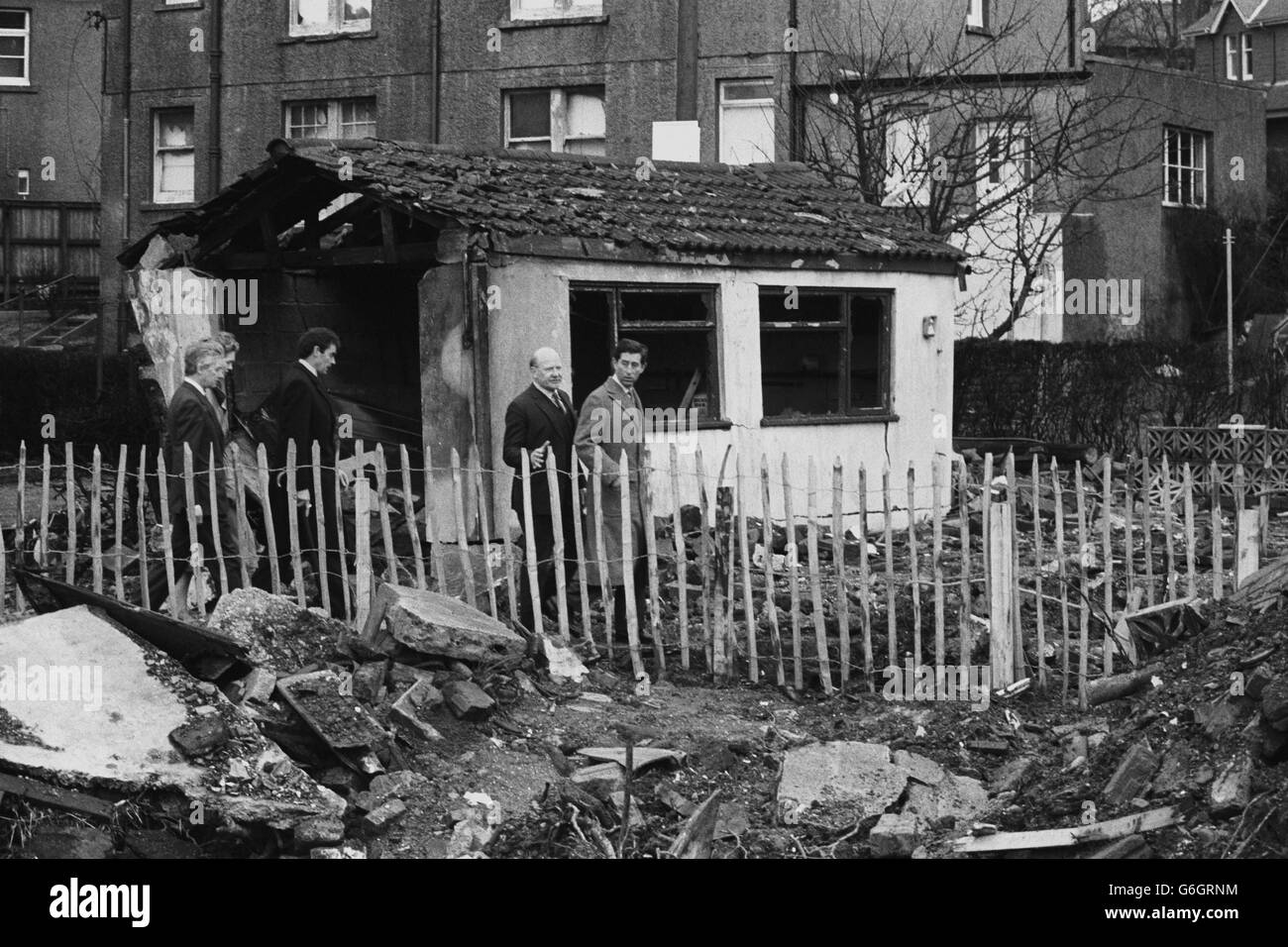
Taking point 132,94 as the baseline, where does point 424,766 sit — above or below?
below

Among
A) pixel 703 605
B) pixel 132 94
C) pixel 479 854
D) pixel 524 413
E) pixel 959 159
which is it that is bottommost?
pixel 479 854

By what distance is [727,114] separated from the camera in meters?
27.0

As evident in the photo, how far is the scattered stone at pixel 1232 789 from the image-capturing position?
7.00m

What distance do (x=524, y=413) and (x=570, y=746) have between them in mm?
2781

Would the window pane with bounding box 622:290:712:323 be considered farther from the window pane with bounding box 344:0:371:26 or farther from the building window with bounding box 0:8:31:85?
the building window with bounding box 0:8:31:85

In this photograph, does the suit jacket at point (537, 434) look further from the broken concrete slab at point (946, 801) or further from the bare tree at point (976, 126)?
the bare tree at point (976, 126)

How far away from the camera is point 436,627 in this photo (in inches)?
353

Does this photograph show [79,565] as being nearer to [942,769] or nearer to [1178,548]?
[942,769]

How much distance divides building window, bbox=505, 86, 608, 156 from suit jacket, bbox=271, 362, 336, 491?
1718 centimetres

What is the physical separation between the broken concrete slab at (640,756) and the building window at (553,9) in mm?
20739

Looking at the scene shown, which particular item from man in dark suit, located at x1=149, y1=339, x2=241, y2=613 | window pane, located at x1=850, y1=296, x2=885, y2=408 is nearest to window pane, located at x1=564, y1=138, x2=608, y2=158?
window pane, located at x1=850, y1=296, x2=885, y2=408

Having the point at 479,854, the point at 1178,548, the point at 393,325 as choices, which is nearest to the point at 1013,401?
the point at 1178,548

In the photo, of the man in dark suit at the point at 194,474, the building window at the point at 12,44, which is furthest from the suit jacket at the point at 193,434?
the building window at the point at 12,44

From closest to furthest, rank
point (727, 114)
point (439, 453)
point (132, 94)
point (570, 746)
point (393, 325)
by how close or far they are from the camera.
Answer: point (570, 746)
point (439, 453)
point (393, 325)
point (727, 114)
point (132, 94)
